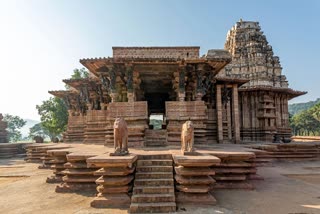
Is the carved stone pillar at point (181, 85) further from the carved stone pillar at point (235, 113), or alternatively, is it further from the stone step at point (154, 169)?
the stone step at point (154, 169)

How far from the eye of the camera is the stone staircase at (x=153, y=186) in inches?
193

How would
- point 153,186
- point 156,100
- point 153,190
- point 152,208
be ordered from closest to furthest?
1. point 152,208
2. point 153,190
3. point 153,186
4. point 156,100

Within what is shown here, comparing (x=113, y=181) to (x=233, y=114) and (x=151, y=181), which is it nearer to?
(x=151, y=181)

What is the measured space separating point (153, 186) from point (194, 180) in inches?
41.9

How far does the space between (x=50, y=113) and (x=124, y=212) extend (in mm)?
32890

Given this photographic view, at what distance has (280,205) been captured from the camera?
17.3 feet

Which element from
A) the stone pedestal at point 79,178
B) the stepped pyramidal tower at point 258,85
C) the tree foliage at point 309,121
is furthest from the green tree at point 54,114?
the tree foliage at point 309,121

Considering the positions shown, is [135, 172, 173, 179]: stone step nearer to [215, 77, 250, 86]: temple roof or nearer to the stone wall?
the stone wall

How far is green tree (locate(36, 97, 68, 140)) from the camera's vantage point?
1247 inches

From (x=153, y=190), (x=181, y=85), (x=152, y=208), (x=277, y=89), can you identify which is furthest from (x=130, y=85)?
(x=277, y=89)

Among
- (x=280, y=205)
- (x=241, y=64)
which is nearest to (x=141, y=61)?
(x=280, y=205)

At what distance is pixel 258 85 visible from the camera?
17750mm

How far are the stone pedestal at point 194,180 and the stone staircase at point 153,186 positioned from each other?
0.33 m

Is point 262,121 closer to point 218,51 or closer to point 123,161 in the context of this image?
point 218,51
